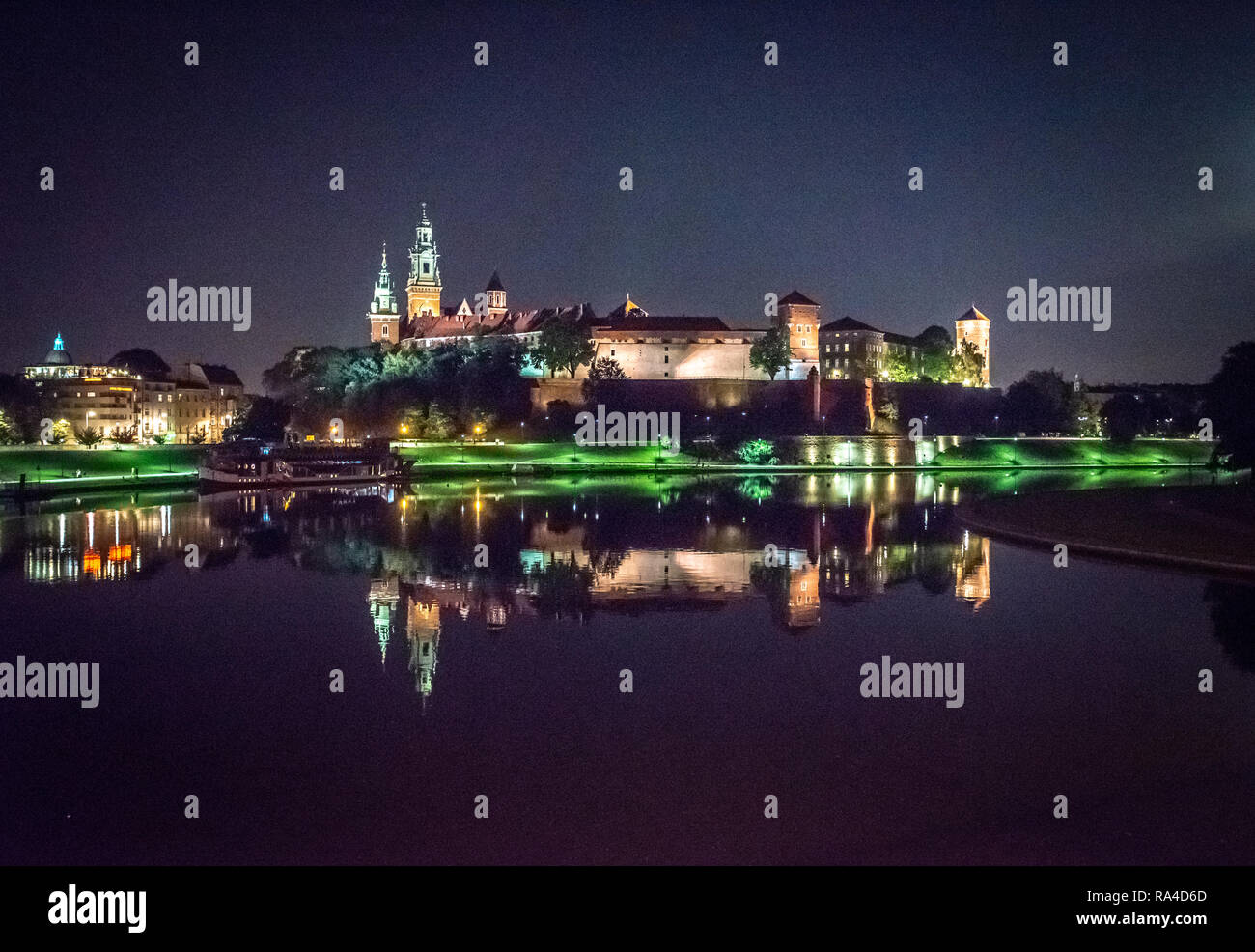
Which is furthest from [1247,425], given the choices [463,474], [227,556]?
[463,474]

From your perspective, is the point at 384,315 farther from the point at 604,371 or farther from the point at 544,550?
the point at 544,550

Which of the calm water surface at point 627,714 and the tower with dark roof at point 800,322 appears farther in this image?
the tower with dark roof at point 800,322

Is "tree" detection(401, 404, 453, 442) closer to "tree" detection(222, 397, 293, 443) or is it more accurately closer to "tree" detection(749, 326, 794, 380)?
"tree" detection(222, 397, 293, 443)

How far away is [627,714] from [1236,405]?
19.0 metres

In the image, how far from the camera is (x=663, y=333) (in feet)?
259

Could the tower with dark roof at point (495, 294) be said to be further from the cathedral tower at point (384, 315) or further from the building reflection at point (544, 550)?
the building reflection at point (544, 550)

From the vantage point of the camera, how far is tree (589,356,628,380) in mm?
70625

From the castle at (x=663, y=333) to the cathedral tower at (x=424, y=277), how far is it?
0.26 ft

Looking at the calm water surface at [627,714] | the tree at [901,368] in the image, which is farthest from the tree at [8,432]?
the tree at [901,368]

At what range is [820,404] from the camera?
2717 inches

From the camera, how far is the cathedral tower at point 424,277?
9612 cm

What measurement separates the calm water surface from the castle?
186ft

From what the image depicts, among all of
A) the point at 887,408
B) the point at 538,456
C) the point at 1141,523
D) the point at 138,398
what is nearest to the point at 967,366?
the point at 887,408

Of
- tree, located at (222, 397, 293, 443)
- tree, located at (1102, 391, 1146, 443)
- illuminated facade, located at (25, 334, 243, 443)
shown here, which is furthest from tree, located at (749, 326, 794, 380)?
illuminated facade, located at (25, 334, 243, 443)
